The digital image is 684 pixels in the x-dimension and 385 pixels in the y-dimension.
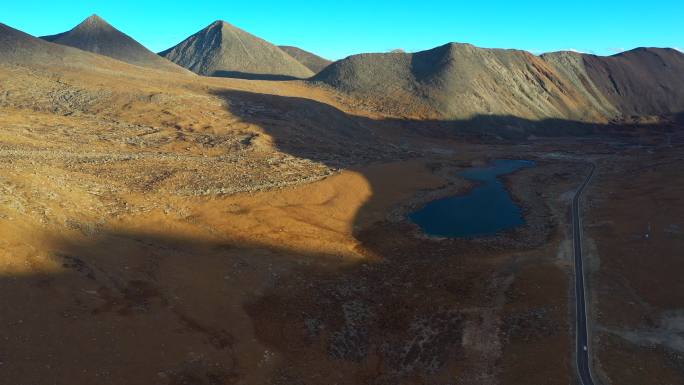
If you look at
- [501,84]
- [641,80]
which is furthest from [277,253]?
[641,80]

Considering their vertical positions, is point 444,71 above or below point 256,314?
above

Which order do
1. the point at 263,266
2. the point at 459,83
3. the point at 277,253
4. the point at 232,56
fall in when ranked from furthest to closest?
the point at 232,56
the point at 459,83
the point at 277,253
the point at 263,266

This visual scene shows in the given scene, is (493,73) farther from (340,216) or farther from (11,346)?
(11,346)

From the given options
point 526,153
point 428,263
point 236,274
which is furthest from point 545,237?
point 526,153

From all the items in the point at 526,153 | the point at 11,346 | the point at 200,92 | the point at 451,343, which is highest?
the point at 200,92

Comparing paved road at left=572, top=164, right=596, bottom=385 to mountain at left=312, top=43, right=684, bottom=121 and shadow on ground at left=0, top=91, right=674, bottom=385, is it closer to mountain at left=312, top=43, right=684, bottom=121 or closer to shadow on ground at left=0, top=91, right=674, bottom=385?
shadow on ground at left=0, top=91, right=674, bottom=385

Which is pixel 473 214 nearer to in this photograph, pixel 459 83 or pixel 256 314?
pixel 256 314
